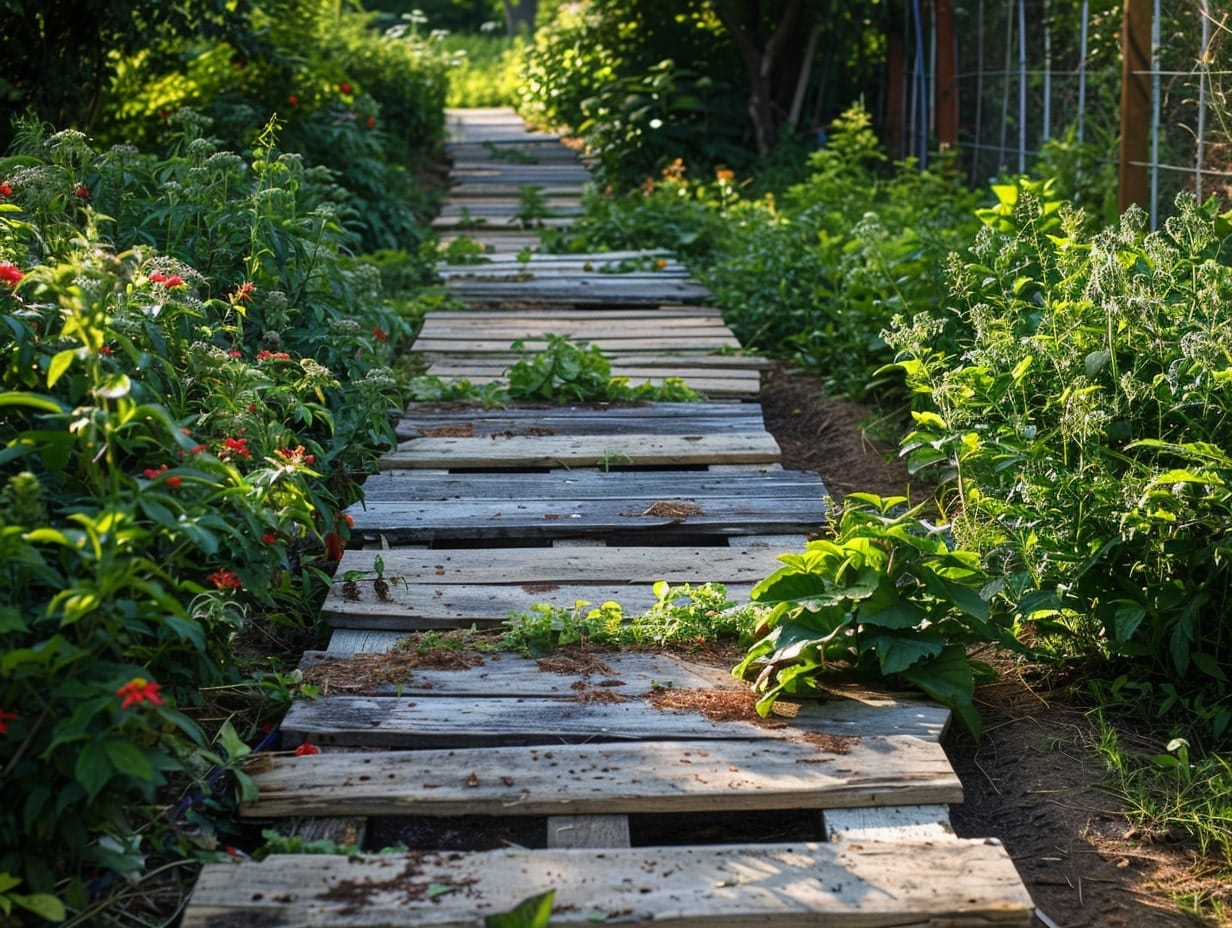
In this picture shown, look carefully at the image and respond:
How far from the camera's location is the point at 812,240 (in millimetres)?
7078

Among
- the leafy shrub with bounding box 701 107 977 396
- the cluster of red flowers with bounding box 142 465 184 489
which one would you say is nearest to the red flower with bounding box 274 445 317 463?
the cluster of red flowers with bounding box 142 465 184 489

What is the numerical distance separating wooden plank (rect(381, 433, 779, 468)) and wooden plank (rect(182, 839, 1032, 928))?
225 cm

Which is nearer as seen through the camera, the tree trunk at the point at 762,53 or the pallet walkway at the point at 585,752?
the pallet walkway at the point at 585,752

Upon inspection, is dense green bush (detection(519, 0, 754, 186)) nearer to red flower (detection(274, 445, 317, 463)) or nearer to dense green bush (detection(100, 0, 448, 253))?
dense green bush (detection(100, 0, 448, 253))

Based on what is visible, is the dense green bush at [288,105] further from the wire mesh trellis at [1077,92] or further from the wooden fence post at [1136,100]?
the wire mesh trellis at [1077,92]

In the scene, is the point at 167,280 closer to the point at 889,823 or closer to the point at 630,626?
the point at 630,626

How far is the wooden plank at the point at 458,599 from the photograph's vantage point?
3.17 m

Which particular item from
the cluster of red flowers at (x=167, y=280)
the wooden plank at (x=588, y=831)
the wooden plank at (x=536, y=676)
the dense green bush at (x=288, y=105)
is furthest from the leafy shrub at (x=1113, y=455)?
the dense green bush at (x=288, y=105)

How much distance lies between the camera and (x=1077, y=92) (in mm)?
7180

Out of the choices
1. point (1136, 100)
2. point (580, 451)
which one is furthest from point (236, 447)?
point (1136, 100)

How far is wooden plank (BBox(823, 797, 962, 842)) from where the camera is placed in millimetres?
2348

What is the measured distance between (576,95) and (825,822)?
10835 millimetres

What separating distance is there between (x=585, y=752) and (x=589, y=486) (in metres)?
1.68

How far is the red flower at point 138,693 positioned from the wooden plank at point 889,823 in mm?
1179
